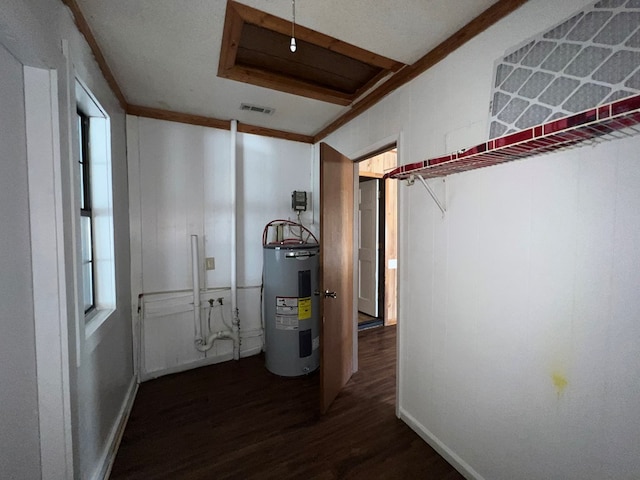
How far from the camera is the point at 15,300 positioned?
932mm

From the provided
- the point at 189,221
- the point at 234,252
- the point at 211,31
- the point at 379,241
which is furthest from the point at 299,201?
the point at 211,31

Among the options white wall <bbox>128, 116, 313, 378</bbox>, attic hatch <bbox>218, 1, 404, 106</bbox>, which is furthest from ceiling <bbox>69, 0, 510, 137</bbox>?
white wall <bbox>128, 116, 313, 378</bbox>

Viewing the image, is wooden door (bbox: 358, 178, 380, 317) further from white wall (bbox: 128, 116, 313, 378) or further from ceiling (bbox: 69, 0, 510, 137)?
ceiling (bbox: 69, 0, 510, 137)

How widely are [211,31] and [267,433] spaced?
8.44ft

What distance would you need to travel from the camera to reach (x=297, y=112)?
2.58m

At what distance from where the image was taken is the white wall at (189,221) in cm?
252

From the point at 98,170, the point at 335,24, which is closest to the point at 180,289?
the point at 98,170

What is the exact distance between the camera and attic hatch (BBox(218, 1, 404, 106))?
4.80 ft

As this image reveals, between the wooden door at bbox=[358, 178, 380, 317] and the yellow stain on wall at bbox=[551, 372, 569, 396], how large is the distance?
298cm

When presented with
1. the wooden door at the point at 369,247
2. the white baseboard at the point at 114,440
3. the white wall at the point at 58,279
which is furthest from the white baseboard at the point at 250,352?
the wooden door at the point at 369,247

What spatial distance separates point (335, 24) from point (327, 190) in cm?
98

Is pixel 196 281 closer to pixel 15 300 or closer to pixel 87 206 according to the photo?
pixel 87 206

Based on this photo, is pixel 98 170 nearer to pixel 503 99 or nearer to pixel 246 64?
pixel 246 64

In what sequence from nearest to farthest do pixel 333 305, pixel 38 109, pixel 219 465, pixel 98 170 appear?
pixel 38 109, pixel 219 465, pixel 98 170, pixel 333 305
